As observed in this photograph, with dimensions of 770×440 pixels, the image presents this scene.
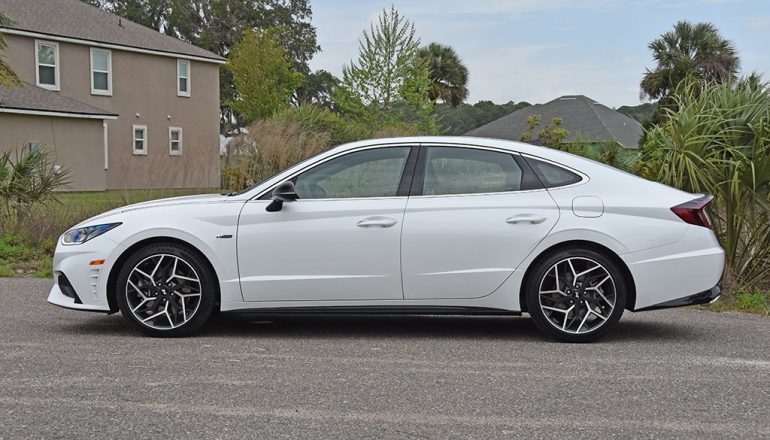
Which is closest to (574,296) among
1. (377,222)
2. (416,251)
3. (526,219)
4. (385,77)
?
(526,219)

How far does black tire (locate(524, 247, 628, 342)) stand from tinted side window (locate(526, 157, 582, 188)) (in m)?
0.55

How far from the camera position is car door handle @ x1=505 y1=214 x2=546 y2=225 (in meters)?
6.54

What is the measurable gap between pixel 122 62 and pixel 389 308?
3076 cm

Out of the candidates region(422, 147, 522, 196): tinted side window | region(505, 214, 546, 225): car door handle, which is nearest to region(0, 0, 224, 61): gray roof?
region(422, 147, 522, 196): tinted side window

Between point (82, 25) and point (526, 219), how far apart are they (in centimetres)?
3131

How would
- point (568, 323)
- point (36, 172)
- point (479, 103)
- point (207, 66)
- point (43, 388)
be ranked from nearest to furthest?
point (43, 388) → point (568, 323) → point (36, 172) → point (207, 66) → point (479, 103)

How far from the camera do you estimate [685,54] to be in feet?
124

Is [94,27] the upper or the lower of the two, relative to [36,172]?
upper

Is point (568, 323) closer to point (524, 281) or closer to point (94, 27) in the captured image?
point (524, 281)

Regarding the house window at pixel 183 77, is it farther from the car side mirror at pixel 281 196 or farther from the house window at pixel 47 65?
the car side mirror at pixel 281 196

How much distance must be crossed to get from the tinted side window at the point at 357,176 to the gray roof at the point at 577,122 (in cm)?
3069

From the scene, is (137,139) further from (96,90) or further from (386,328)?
(386,328)

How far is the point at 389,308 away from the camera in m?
6.63

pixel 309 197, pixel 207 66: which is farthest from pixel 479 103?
A: pixel 309 197
